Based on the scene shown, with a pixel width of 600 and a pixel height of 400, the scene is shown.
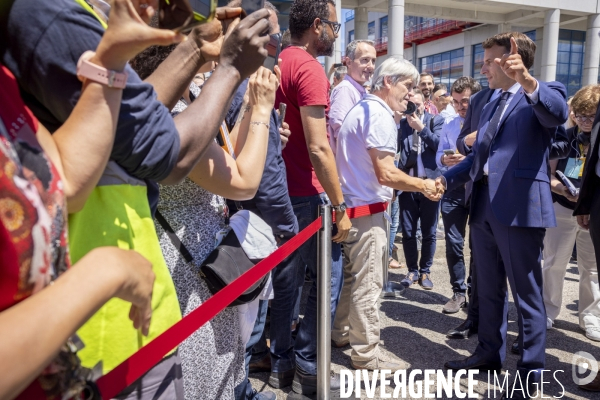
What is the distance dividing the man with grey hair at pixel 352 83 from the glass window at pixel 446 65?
31.2m

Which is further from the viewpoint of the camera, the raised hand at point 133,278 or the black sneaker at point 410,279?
the black sneaker at point 410,279

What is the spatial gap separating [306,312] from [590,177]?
2012mm

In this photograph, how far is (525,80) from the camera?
2.75m

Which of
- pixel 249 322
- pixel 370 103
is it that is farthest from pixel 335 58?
pixel 249 322

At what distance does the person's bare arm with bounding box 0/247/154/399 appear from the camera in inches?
25.0

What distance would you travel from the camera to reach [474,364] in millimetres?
3330

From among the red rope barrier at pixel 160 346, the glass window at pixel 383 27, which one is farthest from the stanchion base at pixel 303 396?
the glass window at pixel 383 27

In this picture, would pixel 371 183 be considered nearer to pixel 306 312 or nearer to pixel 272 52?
pixel 306 312

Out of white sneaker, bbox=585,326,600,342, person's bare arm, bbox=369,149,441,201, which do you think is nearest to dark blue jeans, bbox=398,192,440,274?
white sneaker, bbox=585,326,600,342

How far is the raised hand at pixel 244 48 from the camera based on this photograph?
1.27 m

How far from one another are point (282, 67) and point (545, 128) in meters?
1.63

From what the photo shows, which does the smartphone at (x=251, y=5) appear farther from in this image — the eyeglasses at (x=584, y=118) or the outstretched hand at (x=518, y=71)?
the eyeglasses at (x=584, y=118)

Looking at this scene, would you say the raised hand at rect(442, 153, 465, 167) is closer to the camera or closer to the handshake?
the handshake

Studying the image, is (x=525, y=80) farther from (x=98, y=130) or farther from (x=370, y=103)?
(x=98, y=130)
